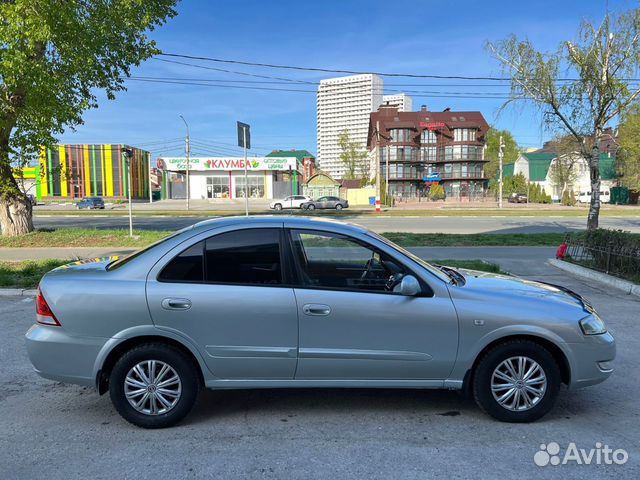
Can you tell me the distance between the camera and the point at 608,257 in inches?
376

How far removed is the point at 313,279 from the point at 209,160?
64052 mm

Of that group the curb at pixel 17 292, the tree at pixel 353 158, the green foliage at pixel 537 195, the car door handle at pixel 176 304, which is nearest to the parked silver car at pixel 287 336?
the car door handle at pixel 176 304

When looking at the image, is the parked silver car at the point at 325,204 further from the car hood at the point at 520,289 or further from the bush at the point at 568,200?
the car hood at the point at 520,289

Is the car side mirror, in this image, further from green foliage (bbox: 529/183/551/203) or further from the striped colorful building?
green foliage (bbox: 529/183/551/203)

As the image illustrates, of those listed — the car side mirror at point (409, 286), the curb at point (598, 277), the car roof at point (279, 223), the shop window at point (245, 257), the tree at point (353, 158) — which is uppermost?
the tree at point (353, 158)

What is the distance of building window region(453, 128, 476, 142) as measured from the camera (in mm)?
72688

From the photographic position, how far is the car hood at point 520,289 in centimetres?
376

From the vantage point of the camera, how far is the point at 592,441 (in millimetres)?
3410

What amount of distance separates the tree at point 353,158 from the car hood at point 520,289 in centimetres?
8539

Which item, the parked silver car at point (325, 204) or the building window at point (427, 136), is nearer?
the parked silver car at point (325, 204)

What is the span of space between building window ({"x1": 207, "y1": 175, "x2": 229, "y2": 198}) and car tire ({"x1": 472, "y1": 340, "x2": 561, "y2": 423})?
211 ft

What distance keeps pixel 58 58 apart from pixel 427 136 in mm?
66686

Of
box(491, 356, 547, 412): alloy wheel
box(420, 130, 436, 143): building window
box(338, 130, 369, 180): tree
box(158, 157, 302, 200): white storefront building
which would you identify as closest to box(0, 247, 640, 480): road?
box(491, 356, 547, 412): alloy wheel

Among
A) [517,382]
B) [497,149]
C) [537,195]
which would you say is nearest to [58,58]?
[517,382]
